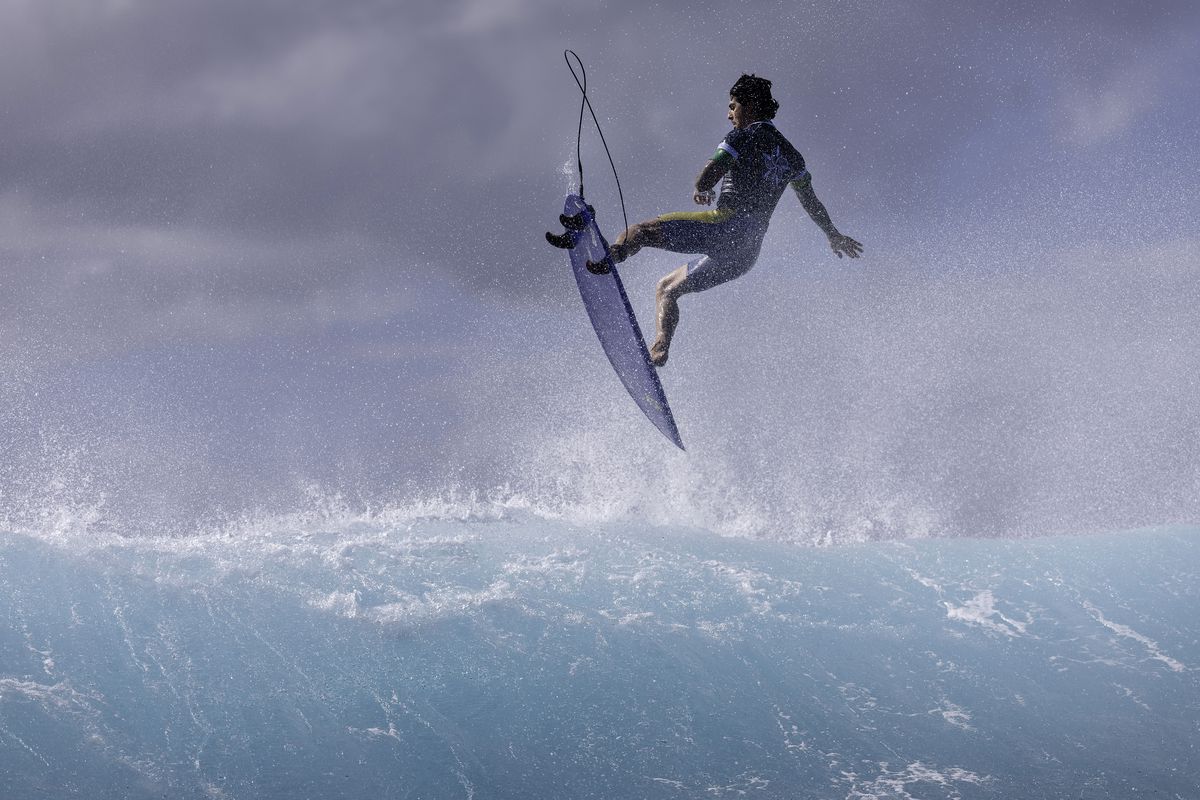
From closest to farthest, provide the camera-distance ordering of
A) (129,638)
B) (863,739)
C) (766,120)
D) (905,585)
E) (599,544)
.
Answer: (766,120), (863,739), (129,638), (905,585), (599,544)

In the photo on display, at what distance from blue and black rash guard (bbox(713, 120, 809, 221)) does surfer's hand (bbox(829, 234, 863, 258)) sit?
92 cm

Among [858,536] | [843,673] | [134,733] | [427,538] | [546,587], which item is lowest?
[134,733]

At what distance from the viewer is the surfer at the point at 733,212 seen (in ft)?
22.3

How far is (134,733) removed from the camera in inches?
399

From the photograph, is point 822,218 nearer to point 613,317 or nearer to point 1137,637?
point 613,317

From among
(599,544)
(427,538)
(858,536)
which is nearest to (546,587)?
(599,544)

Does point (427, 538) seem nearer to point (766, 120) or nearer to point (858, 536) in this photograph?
point (858, 536)

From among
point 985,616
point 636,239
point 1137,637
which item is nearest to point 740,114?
point 636,239

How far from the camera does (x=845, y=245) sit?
Result: 8.16 meters

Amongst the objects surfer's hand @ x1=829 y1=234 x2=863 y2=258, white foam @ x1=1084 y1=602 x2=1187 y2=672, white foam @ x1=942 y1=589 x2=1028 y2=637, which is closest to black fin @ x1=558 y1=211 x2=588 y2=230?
surfer's hand @ x1=829 y1=234 x2=863 y2=258

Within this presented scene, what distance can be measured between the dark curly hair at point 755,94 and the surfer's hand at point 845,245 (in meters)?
1.77

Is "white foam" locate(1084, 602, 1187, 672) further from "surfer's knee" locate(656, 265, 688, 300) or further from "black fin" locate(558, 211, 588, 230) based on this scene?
"black fin" locate(558, 211, 588, 230)

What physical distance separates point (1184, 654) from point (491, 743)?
10749mm

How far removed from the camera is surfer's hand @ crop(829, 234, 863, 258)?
26.6 ft
